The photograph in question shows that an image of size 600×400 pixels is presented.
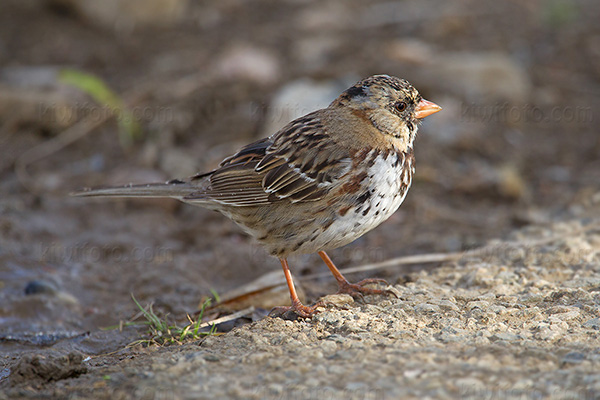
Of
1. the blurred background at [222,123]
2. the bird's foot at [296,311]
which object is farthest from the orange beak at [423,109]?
the bird's foot at [296,311]

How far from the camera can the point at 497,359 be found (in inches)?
127

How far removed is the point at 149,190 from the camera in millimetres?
4766

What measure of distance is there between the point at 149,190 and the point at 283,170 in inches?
37.7

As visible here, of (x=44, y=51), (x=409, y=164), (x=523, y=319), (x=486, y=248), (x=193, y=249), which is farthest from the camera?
(x=44, y=51)

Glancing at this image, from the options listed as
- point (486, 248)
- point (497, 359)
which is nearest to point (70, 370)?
point (497, 359)

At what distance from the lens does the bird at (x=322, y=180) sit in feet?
14.0

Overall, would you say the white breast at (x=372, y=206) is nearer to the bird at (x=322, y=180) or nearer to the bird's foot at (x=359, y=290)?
the bird at (x=322, y=180)

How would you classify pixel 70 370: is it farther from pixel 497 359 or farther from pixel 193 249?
pixel 193 249

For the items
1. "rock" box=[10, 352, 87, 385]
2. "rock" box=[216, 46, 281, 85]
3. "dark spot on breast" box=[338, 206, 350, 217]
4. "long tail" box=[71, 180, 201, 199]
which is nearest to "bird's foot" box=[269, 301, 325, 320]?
"dark spot on breast" box=[338, 206, 350, 217]

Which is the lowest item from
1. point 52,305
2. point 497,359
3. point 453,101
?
point 52,305

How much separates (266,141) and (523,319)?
2112 millimetres

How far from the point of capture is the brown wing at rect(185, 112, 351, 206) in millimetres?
4387

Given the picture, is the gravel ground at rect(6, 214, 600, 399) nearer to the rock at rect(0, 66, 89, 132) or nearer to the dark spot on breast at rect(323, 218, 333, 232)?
the dark spot on breast at rect(323, 218, 333, 232)

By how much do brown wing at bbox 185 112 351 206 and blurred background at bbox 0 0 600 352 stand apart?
77 centimetres
